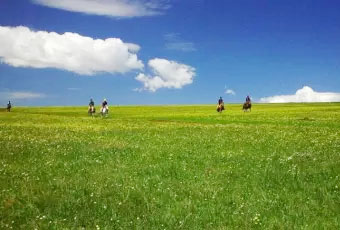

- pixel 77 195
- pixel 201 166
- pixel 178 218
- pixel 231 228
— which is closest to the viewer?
pixel 231 228

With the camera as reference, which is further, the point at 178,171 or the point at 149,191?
the point at 178,171

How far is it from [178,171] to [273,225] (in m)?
7.41

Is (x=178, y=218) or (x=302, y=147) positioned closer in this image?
(x=178, y=218)

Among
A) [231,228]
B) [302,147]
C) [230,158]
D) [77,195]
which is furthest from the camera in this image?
[302,147]

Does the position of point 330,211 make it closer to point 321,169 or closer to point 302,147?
point 321,169

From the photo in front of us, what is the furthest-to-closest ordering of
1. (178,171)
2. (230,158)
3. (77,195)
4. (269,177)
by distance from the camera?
(230,158) → (178,171) → (269,177) → (77,195)

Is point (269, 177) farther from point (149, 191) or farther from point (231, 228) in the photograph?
point (231, 228)

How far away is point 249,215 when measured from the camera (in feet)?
45.6

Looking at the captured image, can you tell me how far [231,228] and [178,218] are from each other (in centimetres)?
168

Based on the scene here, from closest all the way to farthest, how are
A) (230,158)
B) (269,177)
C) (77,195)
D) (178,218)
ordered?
(178,218)
(77,195)
(269,177)
(230,158)

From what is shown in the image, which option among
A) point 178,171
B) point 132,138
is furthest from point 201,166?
point 132,138

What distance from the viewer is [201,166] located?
70.2 ft

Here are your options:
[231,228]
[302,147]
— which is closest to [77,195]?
[231,228]

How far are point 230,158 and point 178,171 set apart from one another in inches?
170
